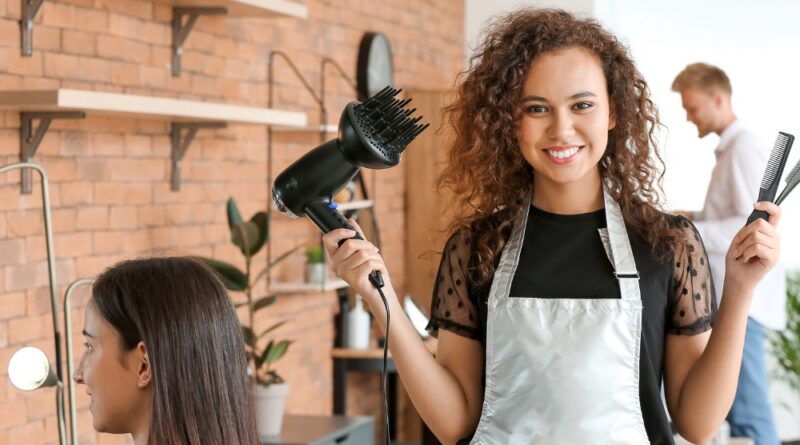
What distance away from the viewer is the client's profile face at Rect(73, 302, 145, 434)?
1.46 meters

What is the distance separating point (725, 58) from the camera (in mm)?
6156

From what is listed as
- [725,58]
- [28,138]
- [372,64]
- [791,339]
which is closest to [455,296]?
[28,138]

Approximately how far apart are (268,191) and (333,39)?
2.82 feet

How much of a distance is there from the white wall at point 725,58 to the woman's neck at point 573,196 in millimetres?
4327

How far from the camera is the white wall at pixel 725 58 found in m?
6.09

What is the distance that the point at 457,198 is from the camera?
1.99 meters

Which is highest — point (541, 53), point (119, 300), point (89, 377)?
point (541, 53)

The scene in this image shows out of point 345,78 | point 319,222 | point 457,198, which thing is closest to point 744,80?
point 345,78

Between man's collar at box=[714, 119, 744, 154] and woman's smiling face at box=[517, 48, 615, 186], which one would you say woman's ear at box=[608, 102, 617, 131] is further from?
man's collar at box=[714, 119, 744, 154]

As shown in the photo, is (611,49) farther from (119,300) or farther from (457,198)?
(119,300)

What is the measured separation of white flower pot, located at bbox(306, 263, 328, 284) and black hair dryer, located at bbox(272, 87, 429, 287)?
285 cm


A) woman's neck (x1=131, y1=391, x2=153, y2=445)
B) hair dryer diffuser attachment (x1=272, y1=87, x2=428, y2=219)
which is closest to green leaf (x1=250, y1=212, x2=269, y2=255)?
hair dryer diffuser attachment (x1=272, y1=87, x2=428, y2=219)

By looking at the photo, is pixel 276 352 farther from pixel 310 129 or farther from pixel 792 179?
pixel 792 179

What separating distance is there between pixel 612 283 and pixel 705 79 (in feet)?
9.28
